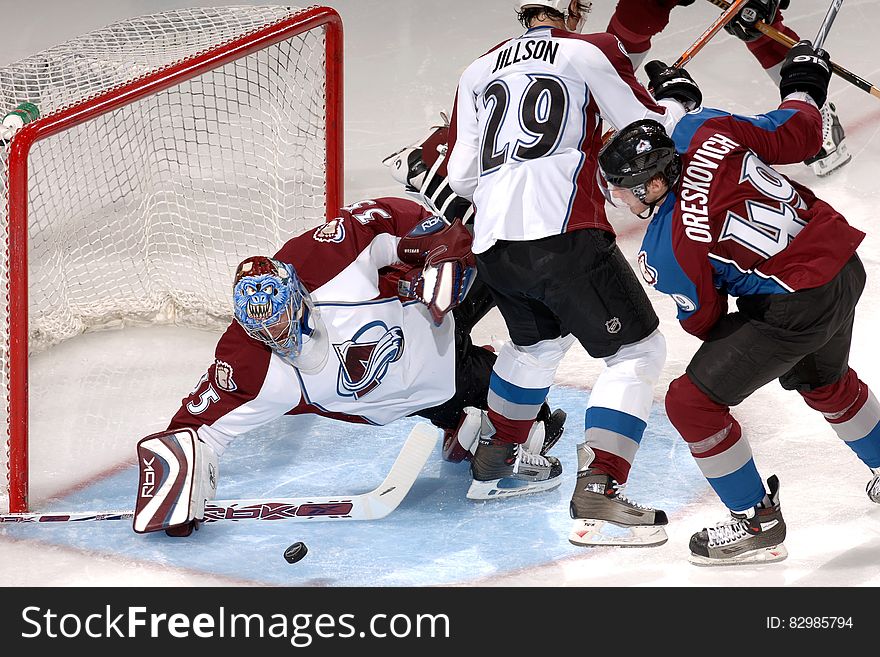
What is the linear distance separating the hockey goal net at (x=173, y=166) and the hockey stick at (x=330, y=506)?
1.31ft

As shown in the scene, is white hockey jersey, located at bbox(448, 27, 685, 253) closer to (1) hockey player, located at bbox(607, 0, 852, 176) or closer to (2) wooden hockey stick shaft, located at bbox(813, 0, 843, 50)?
(2) wooden hockey stick shaft, located at bbox(813, 0, 843, 50)

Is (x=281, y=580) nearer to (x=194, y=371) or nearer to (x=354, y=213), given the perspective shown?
(x=354, y=213)

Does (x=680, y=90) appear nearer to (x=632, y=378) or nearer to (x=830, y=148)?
(x=632, y=378)

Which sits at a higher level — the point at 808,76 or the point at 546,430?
the point at 808,76

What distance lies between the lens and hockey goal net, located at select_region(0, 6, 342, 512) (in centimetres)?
371

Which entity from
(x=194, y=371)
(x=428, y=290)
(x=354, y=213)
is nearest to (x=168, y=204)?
(x=194, y=371)

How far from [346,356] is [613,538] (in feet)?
2.43

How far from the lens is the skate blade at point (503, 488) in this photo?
3.20m

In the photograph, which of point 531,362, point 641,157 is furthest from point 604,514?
point 641,157

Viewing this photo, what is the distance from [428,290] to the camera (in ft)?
10.1

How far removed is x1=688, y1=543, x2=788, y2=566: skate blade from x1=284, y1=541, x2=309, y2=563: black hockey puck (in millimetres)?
Result: 859

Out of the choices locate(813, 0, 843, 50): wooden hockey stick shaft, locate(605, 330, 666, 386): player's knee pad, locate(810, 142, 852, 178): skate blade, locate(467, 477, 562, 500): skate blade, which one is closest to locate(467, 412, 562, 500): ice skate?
locate(467, 477, 562, 500): skate blade

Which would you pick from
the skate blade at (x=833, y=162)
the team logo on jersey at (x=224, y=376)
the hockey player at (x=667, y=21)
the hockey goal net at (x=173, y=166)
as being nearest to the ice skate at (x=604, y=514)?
the team logo on jersey at (x=224, y=376)

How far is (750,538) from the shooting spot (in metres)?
2.75
